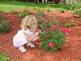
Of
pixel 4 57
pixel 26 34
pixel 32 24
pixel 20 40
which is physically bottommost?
pixel 4 57

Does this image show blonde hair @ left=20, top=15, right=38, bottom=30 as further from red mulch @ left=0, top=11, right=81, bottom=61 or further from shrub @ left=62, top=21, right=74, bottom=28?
shrub @ left=62, top=21, right=74, bottom=28

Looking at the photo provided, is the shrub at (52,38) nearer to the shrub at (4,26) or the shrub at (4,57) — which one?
the shrub at (4,57)

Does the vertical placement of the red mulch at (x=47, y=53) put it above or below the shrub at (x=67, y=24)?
below

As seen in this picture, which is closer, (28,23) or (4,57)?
(4,57)

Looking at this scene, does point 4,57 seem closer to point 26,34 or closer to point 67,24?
point 26,34

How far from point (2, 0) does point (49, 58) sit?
500 inches

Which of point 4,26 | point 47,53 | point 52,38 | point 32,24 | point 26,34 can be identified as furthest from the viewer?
point 4,26

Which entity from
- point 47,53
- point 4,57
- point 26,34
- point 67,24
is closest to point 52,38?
point 47,53

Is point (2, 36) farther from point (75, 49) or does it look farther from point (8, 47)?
point (75, 49)

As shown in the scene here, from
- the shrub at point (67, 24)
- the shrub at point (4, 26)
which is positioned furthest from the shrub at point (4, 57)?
the shrub at point (67, 24)

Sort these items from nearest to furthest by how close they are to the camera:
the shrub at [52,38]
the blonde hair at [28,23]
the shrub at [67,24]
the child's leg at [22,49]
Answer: the shrub at [52,38]
the child's leg at [22,49]
the blonde hair at [28,23]
the shrub at [67,24]

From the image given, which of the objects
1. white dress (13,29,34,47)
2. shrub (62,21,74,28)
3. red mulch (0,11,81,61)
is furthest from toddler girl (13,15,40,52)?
shrub (62,21,74,28)

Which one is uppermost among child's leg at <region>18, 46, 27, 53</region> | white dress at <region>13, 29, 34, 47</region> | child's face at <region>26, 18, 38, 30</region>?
child's face at <region>26, 18, 38, 30</region>

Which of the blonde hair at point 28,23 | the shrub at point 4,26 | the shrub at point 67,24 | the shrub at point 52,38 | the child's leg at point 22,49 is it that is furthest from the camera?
the shrub at point 67,24
